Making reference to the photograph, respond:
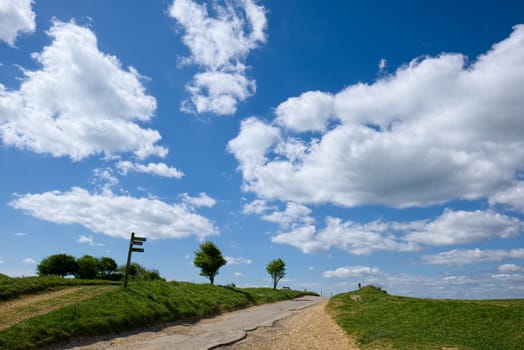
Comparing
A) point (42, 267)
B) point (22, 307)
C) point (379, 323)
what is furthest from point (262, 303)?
point (42, 267)

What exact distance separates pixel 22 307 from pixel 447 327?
21.0m

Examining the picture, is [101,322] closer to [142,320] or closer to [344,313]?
[142,320]

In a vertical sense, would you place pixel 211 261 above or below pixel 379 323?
above

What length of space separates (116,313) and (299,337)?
31.3 feet

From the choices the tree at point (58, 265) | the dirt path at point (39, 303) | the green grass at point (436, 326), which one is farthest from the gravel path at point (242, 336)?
the tree at point (58, 265)

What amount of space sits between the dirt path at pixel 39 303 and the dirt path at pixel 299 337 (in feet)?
29.5

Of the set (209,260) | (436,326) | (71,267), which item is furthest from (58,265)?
(436,326)

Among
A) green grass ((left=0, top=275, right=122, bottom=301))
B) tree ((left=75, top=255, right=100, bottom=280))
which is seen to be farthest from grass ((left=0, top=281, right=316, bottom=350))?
tree ((left=75, top=255, right=100, bottom=280))

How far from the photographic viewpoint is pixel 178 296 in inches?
947

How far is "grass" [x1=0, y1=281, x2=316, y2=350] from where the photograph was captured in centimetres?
1302

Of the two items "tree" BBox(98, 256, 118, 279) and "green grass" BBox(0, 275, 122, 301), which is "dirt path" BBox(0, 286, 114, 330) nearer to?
"green grass" BBox(0, 275, 122, 301)

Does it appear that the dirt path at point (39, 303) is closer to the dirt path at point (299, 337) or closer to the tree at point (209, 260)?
the dirt path at point (299, 337)

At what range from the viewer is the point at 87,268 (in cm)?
5325

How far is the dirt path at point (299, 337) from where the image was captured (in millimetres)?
15242
